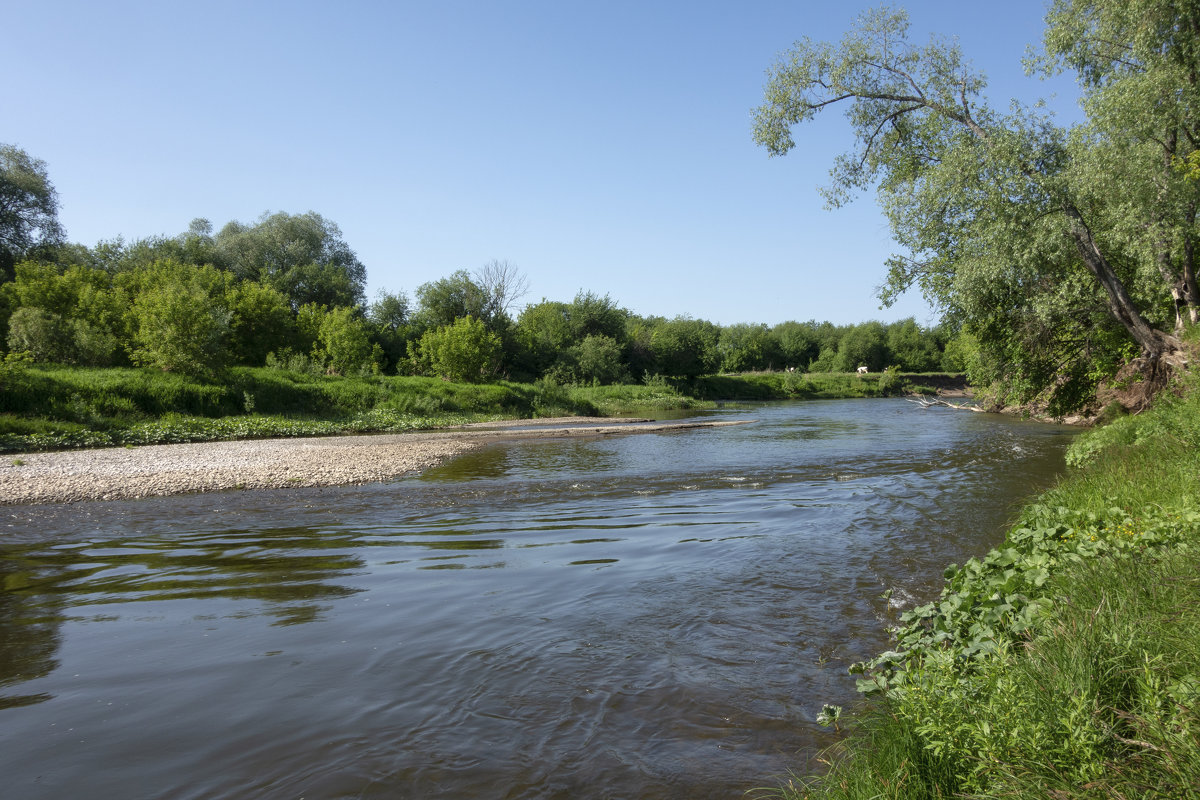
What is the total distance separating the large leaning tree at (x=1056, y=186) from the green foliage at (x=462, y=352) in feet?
104

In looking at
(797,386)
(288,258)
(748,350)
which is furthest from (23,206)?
(748,350)

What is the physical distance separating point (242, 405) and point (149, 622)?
85.9ft

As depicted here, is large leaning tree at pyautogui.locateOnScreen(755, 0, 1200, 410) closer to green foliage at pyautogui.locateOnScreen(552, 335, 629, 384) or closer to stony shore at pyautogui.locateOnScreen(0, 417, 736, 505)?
stony shore at pyautogui.locateOnScreen(0, 417, 736, 505)

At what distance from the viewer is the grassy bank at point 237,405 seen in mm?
22625

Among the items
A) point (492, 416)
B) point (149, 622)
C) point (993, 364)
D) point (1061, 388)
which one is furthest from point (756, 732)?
point (492, 416)

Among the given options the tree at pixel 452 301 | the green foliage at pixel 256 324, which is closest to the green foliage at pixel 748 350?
the tree at pixel 452 301

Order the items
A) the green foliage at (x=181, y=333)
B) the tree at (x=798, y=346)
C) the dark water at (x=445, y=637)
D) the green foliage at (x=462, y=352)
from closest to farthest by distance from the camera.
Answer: the dark water at (x=445, y=637)
the green foliage at (x=181, y=333)
the green foliage at (x=462, y=352)
the tree at (x=798, y=346)

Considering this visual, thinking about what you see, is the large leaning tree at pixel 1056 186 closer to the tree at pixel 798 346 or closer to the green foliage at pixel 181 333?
the green foliage at pixel 181 333

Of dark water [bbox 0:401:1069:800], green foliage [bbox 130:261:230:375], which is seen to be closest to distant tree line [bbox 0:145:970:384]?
green foliage [bbox 130:261:230:375]

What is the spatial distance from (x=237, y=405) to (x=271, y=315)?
1573 centimetres

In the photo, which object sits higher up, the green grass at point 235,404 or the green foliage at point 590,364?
the green foliage at point 590,364

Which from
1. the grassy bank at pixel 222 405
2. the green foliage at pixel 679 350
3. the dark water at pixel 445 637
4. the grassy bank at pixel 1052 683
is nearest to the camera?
the grassy bank at pixel 1052 683

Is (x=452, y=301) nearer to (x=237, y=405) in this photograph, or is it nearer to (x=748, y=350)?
(x=237, y=405)

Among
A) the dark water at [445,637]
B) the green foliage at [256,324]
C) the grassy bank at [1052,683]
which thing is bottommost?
the dark water at [445,637]
